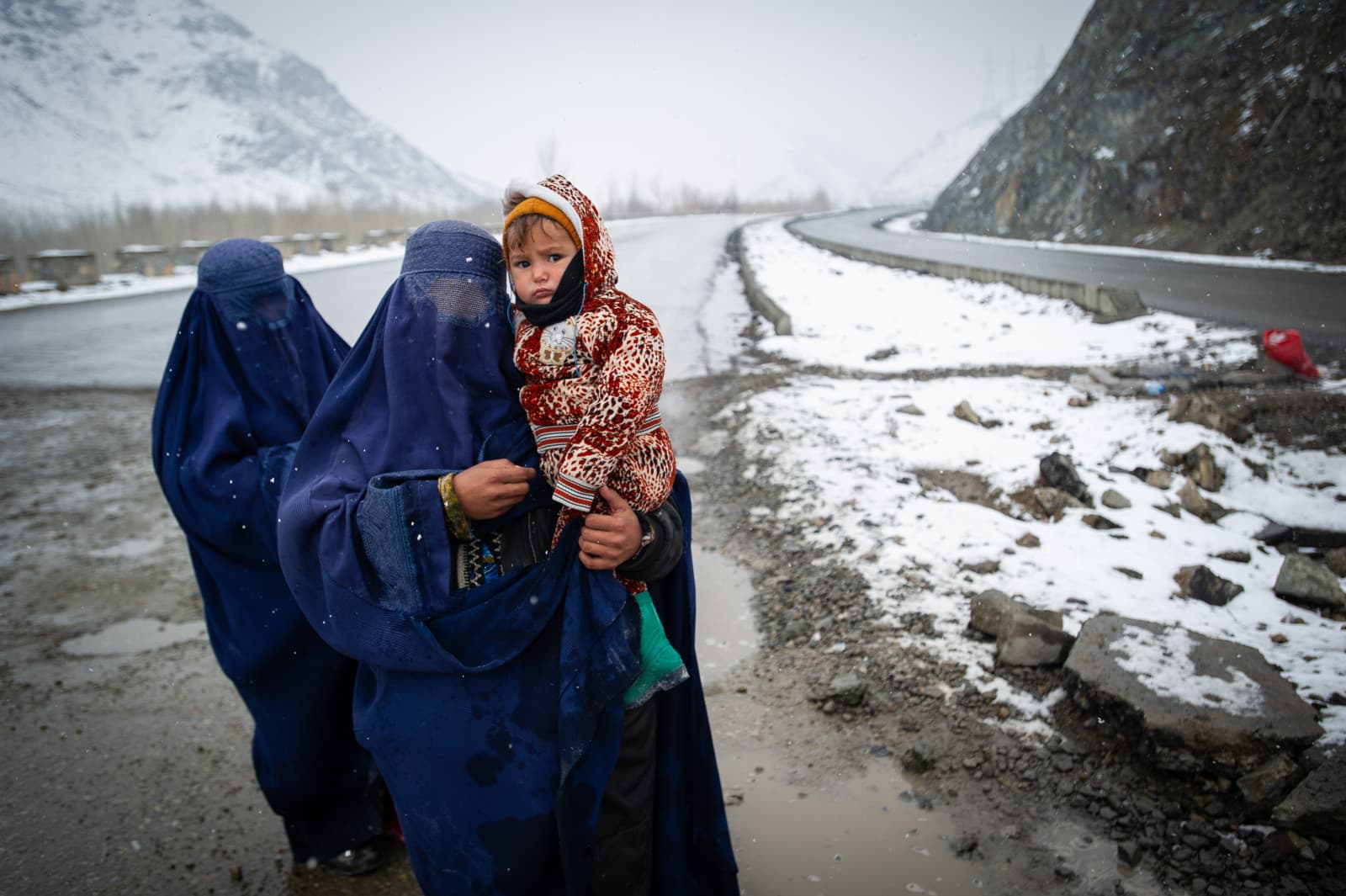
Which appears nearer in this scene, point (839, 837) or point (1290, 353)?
point (839, 837)

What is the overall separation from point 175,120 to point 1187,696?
137 meters

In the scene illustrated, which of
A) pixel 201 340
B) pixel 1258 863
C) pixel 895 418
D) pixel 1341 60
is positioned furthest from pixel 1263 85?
pixel 201 340

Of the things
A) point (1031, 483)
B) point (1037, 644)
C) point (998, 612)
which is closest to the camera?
point (1037, 644)

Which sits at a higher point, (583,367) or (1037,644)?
(583,367)

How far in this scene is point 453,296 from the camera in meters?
1.50

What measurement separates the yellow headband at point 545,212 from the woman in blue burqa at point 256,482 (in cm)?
103

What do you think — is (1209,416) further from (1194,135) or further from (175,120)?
(175,120)

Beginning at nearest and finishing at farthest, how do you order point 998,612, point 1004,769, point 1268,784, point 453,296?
point 453,296, point 1268,784, point 1004,769, point 998,612

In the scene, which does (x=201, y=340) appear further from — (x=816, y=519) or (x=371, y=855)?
(x=816, y=519)

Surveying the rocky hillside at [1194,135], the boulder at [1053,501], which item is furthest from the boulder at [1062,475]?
the rocky hillside at [1194,135]

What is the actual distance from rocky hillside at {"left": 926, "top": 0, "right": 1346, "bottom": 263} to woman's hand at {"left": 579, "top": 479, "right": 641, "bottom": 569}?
54.5 feet

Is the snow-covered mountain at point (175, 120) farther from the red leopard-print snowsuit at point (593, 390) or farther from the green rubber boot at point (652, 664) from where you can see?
the green rubber boot at point (652, 664)

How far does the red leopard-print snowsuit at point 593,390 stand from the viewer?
1.48 meters

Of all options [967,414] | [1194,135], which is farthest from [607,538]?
[1194,135]
